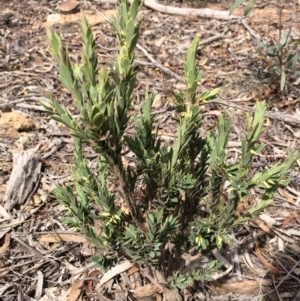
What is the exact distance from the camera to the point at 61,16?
15.0 ft

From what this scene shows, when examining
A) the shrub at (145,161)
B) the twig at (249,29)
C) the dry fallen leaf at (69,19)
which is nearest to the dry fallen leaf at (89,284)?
the shrub at (145,161)

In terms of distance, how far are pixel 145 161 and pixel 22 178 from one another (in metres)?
1.33

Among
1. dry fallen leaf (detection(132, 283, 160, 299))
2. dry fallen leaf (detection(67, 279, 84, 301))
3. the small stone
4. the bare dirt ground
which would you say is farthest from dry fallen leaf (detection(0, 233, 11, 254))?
the small stone

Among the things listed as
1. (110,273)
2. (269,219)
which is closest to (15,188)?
(110,273)

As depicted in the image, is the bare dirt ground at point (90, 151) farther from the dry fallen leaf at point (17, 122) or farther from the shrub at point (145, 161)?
the shrub at point (145, 161)

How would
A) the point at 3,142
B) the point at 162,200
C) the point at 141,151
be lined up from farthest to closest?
the point at 3,142, the point at 162,200, the point at 141,151

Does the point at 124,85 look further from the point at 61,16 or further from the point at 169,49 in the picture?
the point at 61,16

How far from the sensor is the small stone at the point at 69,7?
15.1 ft

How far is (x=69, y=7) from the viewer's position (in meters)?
4.61

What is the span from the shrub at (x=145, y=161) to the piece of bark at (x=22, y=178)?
37.3 inches

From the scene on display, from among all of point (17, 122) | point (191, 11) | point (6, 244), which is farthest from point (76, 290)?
point (191, 11)

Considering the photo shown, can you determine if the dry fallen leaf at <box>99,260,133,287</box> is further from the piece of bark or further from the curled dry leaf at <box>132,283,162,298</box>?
the piece of bark

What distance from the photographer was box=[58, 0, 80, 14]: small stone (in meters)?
4.60

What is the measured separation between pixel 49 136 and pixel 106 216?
1.65 metres
